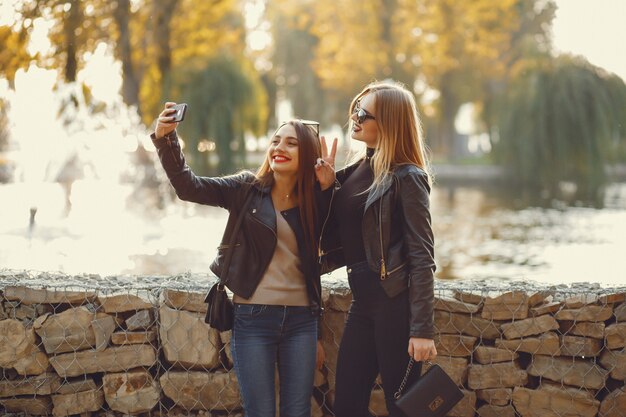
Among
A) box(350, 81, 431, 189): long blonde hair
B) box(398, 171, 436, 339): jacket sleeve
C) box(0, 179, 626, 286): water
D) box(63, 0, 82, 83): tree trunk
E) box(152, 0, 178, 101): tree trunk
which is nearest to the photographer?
box(398, 171, 436, 339): jacket sleeve

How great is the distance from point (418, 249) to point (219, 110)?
13713 millimetres

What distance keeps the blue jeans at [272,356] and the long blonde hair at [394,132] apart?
593 millimetres

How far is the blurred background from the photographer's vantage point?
9797 millimetres

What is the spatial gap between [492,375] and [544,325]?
32 cm

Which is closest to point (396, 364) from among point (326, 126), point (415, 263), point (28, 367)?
point (415, 263)

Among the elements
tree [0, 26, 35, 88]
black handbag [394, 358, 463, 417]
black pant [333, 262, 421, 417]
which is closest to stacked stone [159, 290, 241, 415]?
black pant [333, 262, 421, 417]

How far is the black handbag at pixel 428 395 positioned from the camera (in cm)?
252

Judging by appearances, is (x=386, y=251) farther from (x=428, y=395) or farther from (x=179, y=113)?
(x=179, y=113)

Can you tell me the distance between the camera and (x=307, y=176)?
274cm

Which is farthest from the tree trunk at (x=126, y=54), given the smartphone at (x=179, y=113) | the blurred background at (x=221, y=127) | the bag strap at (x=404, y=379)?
the bag strap at (x=404, y=379)

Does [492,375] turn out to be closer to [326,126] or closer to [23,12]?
[23,12]

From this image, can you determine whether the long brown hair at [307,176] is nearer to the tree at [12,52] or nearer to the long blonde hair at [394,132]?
the long blonde hair at [394,132]

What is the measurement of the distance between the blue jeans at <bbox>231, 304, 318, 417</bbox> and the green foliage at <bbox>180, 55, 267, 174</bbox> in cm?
1311

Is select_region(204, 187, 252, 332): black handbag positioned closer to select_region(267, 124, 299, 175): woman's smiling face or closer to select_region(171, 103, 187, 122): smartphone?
select_region(267, 124, 299, 175): woman's smiling face
